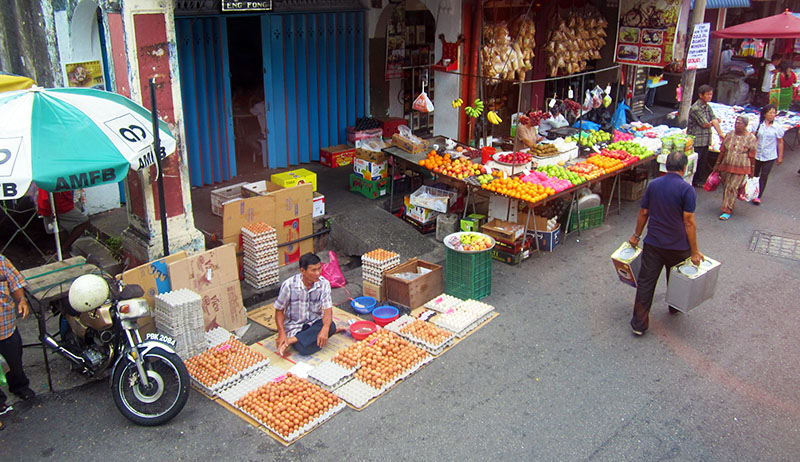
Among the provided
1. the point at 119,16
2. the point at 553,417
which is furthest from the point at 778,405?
the point at 119,16

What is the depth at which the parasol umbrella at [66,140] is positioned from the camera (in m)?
5.13

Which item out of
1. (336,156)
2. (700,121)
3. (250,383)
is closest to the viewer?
(250,383)

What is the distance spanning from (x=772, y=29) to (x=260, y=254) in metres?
12.5

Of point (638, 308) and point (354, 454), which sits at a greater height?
point (638, 308)

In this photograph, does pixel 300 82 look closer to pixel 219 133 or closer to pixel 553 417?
pixel 219 133

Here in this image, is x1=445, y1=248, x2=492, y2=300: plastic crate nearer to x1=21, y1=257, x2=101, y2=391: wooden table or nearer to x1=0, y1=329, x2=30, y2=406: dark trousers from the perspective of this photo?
x1=21, y1=257, x2=101, y2=391: wooden table

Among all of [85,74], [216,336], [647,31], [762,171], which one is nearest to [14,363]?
[216,336]

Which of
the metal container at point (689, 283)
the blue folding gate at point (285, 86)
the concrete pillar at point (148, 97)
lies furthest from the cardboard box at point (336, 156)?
the metal container at point (689, 283)

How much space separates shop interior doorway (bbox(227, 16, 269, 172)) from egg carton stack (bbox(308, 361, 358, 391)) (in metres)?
6.47

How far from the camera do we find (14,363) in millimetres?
5730

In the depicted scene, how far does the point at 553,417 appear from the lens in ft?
19.0

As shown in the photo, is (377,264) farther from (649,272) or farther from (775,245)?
(775,245)

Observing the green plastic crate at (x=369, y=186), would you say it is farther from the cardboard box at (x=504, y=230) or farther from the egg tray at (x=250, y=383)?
the egg tray at (x=250, y=383)

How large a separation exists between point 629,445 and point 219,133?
801 cm
